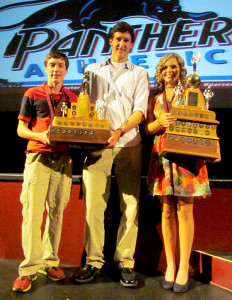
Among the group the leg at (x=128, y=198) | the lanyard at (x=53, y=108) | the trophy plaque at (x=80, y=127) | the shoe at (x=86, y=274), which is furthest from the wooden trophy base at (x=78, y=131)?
the shoe at (x=86, y=274)

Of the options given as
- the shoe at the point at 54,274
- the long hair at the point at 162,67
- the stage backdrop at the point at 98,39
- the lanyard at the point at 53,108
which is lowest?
the shoe at the point at 54,274

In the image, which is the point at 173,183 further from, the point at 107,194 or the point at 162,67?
the point at 162,67

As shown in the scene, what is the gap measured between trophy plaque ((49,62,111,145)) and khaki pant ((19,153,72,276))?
23cm

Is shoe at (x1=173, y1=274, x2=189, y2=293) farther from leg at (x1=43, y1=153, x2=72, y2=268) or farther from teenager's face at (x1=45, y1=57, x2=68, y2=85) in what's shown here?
teenager's face at (x1=45, y1=57, x2=68, y2=85)

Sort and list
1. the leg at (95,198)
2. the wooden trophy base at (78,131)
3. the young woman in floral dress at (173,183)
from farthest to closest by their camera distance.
→ the leg at (95,198), the young woman in floral dress at (173,183), the wooden trophy base at (78,131)

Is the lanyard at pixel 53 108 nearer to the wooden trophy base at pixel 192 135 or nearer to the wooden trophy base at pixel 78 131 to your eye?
the wooden trophy base at pixel 78 131

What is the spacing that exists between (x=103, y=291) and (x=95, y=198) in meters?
0.53

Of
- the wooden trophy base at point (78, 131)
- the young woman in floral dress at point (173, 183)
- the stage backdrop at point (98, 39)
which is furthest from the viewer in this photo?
the stage backdrop at point (98, 39)

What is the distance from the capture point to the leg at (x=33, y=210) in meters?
1.87

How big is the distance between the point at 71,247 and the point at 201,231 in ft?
3.05

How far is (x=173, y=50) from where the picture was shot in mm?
2754

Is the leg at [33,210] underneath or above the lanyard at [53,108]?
underneath

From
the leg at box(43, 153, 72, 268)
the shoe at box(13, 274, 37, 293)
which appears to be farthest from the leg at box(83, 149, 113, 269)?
the shoe at box(13, 274, 37, 293)

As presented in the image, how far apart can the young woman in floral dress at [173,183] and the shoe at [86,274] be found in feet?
1.45
